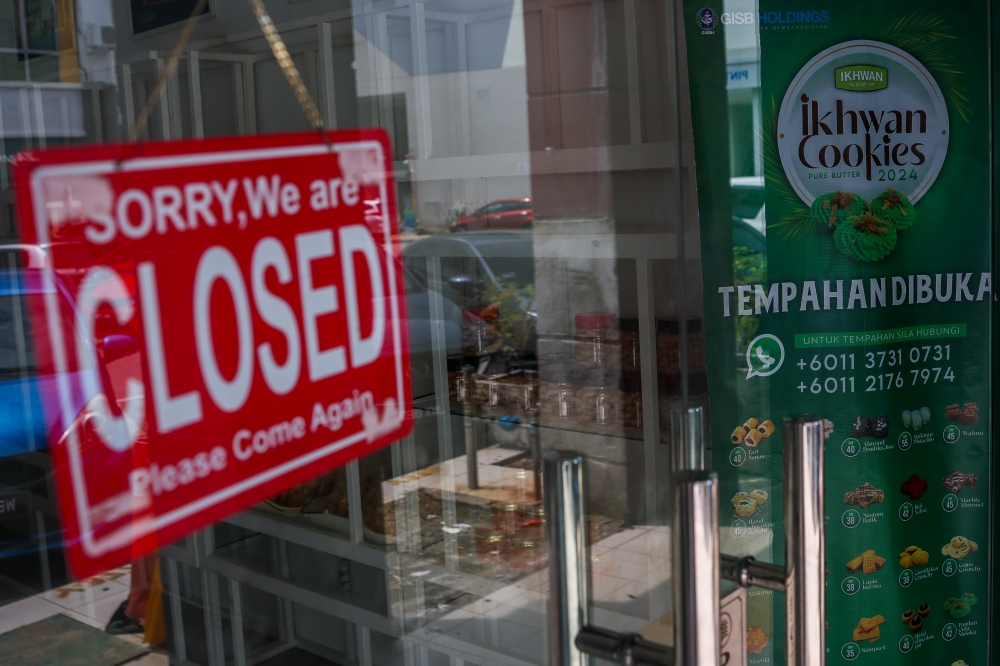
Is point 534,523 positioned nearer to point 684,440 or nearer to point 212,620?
point 684,440

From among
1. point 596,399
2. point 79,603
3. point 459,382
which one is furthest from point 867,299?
point 79,603

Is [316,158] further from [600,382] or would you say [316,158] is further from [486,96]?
[600,382]

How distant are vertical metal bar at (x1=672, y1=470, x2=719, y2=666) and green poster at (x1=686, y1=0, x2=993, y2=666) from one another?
2.02 feet

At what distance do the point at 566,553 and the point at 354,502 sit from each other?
22cm

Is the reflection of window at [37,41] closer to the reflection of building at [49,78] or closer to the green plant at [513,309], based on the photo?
the reflection of building at [49,78]

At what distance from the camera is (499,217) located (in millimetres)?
747

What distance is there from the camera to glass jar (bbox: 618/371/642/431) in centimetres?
92

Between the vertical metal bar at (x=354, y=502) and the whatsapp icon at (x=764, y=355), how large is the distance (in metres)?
1.14

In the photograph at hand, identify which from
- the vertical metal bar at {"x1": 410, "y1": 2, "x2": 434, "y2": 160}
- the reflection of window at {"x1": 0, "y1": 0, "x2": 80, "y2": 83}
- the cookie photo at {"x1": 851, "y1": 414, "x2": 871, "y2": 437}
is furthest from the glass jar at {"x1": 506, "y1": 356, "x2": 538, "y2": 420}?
the cookie photo at {"x1": 851, "y1": 414, "x2": 871, "y2": 437}

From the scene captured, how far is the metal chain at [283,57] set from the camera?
54 cm

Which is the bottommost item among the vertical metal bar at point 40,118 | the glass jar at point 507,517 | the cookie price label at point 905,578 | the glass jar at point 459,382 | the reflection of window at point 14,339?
the cookie price label at point 905,578

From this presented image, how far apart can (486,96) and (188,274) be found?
1.08 feet

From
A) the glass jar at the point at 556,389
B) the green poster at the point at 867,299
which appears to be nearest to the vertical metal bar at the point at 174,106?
the glass jar at the point at 556,389

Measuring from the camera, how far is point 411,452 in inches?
26.0
